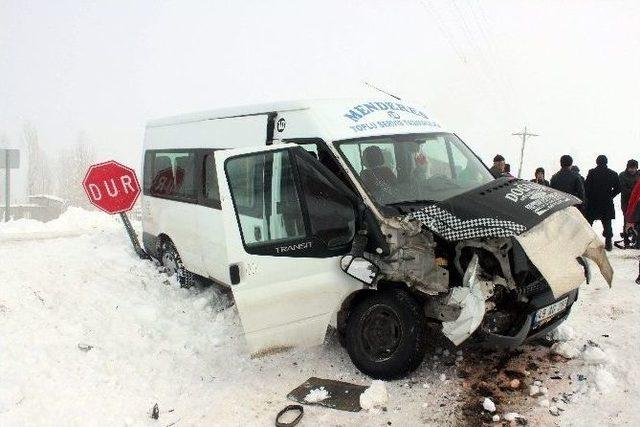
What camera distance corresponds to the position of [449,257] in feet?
14.5

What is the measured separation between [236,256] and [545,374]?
2852 mm

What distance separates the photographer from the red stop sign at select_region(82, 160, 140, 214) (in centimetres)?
783

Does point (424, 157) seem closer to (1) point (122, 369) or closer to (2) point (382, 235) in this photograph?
(2) point (382, 235)

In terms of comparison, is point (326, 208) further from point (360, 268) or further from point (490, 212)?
point (490, 212)

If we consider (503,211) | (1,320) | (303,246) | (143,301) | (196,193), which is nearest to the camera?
(503,211)

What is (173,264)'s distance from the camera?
7438 mm

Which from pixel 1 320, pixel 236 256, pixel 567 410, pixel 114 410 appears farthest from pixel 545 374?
pixel 1 320

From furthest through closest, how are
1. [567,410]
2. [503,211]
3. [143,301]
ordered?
1. [143,301]
2. [503,211]
3. [567,410]

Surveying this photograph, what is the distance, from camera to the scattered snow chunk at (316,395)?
4.39m

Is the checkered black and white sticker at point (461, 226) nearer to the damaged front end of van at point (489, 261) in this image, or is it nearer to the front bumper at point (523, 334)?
the damaged front end of van at point (489, 261)

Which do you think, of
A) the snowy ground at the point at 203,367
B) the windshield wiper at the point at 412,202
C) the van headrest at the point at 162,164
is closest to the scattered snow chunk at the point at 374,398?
the snowy ground at the point at 203,367

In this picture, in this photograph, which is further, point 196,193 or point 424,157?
point 196,193

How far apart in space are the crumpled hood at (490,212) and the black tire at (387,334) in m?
0.71

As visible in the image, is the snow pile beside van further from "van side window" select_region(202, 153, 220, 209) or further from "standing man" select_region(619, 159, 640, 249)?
"standing man" select_region(619, 159, 640, 249)
